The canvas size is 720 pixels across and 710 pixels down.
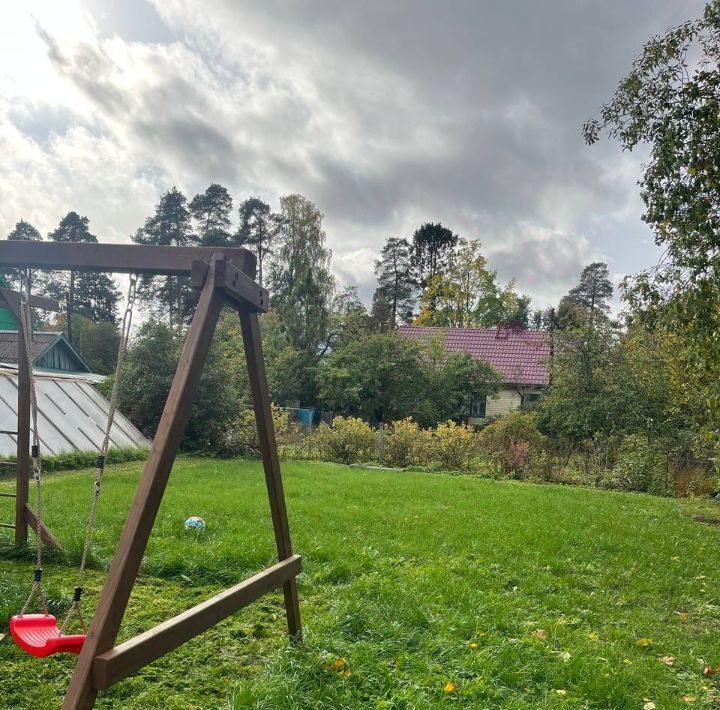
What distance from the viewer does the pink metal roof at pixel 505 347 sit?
25266mm

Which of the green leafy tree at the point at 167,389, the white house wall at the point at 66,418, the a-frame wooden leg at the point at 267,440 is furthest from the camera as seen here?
the green leafy tree at the point at 167,389

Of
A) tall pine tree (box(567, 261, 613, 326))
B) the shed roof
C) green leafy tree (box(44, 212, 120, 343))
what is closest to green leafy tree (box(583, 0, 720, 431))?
the shed roof

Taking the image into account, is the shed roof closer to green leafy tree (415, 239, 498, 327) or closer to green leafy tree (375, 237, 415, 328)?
green leafy tree (415, 239, 498, 327)

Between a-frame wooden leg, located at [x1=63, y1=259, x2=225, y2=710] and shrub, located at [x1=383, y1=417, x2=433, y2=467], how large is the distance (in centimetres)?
1225

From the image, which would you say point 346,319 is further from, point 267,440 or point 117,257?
point 117,257

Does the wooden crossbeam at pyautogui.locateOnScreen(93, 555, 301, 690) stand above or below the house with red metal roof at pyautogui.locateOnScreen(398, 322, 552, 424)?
below

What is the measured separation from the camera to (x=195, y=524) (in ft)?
19.3

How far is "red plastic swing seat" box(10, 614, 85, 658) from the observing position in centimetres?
239

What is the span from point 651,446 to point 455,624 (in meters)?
10.9

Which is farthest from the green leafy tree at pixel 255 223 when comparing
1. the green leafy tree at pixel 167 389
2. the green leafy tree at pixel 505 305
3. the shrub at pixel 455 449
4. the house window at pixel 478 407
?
the shrub at pixel 455 449

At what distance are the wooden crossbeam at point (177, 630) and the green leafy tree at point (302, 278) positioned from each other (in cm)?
2179

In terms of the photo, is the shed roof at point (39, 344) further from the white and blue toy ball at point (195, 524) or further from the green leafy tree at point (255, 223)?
the white and blue toy ball at point (195, 524)

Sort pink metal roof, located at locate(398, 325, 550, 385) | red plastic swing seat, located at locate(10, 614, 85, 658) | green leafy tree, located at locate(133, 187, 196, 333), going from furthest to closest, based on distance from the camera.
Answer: green leafy tree, located at locate(133, 187, 196, 333), pink metal roof, located at locate(398, 325, 550, 385), red plastic swing seat, located at locate(10, 614, 85, 658)

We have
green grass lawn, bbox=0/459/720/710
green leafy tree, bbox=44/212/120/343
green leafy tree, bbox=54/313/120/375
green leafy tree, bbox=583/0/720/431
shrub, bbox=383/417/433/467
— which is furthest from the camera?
green leafy tree, bbox=44/212/120/343
